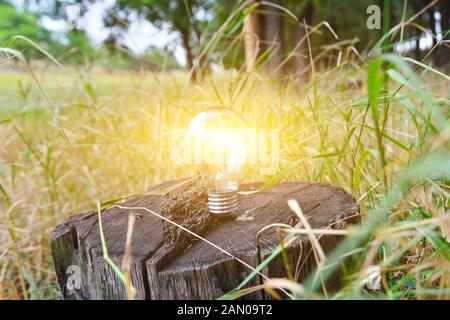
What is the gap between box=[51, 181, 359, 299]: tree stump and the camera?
707 millimetres

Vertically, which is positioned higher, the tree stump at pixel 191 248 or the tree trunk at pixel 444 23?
the tree trunk at pixel 444 23

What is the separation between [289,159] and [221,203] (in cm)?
63

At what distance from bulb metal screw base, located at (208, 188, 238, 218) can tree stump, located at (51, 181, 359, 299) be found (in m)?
0.02

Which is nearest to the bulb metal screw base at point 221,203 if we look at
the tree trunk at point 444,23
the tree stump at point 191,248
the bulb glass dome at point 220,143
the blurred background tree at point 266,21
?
the tree stump at point 191,248

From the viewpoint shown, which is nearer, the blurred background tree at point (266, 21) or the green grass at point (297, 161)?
the green grass at point (297, 161)

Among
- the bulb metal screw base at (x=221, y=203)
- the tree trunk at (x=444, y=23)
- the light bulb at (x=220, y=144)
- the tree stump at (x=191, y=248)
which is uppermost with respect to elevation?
the tree trunk at (x=444, y=23)

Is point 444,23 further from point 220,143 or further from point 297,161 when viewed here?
point 297,161

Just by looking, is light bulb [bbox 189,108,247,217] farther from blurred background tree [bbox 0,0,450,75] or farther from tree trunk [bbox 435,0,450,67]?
tree trunk [bbox 435,0,450,67]

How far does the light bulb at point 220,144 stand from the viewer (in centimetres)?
98

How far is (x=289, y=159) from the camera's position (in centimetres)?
142

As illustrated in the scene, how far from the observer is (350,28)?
11148 millimetres

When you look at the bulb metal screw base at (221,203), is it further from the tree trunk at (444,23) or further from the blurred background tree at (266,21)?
the tree trunk at (444,23)

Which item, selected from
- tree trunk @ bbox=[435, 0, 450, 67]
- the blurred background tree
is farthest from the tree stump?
tree trunk @ bbox=[435, 0, 450, 67]
